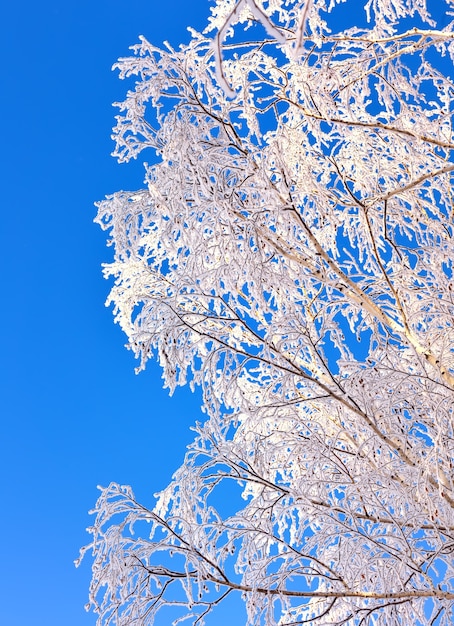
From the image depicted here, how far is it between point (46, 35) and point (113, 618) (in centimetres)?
3558

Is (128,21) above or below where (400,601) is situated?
above

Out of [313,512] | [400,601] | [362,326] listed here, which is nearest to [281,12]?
[362,326]

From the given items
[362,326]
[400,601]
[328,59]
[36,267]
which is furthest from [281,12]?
[36,267]

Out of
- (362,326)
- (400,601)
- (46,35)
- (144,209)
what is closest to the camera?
(400,601)

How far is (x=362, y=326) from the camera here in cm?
435

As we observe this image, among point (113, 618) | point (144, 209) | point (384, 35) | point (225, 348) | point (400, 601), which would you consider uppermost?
point (384, 35)

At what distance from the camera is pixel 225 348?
4.08m

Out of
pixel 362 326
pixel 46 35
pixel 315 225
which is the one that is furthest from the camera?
pixel 46 35

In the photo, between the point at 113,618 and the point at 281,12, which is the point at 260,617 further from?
the point at 281,12

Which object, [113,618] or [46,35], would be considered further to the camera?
[46,35]

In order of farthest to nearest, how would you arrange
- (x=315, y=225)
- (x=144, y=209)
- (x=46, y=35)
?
1. (x=46, y=35)
2. (x=315, y=225)
3. (x=144, y=209)

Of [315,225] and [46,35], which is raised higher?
[46,35]

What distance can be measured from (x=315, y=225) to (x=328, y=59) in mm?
1859

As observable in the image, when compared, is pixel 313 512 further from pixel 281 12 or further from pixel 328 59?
pixel 281 12
